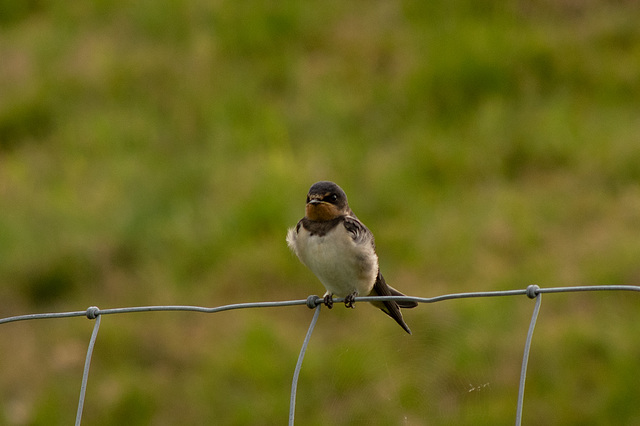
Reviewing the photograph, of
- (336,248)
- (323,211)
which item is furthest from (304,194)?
(336,248)

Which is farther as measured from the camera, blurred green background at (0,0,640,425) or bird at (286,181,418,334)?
blurred green background at (0,0,640,425)

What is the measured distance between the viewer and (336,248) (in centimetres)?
389

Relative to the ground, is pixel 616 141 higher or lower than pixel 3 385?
higher

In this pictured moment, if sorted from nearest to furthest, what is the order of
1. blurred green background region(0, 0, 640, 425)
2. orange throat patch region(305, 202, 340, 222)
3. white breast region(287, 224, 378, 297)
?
white breast region(287, 224, 378, 297) → orange throat patch region(305, 202, 340, 222) → blurred green background region(0, 0, 640, 425)

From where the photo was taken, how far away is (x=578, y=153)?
695 centimetres

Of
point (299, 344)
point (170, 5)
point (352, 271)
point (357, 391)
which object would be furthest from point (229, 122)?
point (352, 271)

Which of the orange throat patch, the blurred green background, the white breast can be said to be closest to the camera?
the white breast

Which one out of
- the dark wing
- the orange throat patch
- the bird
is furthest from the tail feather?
the orange throat patch

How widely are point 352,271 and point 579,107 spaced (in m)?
4.02

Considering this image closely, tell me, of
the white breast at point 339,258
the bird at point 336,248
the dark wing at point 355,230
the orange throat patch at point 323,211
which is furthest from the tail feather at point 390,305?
the orange throat patch at point 323,211

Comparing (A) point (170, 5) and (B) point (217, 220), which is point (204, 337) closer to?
(B) point (217, 220)

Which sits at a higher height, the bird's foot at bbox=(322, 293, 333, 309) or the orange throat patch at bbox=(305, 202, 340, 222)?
the orange throat patch at bbox=(305, 202, 340, 222)

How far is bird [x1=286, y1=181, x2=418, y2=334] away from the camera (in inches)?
153

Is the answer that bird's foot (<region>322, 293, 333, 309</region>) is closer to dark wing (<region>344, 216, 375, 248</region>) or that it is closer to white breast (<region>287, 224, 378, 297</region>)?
white breast (<region>287, 224, 378, 297</region>)
